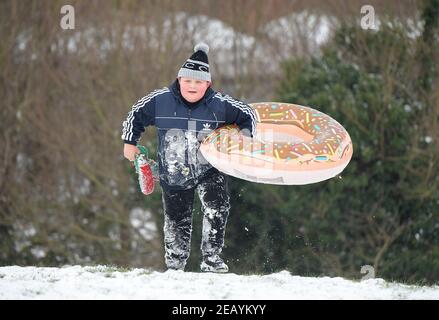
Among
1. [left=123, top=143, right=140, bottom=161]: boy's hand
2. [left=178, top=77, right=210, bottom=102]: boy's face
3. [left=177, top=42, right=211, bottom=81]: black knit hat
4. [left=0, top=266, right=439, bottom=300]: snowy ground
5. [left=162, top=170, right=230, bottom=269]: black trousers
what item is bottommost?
[left=0, top=266, right=439, bottom=300]: snowy ground

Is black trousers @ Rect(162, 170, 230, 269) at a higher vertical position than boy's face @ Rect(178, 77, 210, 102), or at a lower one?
lower

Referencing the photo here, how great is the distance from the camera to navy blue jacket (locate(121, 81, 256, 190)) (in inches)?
280

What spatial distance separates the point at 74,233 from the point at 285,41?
5.01 metres

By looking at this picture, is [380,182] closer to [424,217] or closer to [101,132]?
[424,217]

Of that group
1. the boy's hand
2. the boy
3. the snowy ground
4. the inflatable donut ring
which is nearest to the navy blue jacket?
the boy

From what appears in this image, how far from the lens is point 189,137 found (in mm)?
7129

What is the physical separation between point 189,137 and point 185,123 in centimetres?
12

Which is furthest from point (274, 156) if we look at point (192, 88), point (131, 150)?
point (131, 150)

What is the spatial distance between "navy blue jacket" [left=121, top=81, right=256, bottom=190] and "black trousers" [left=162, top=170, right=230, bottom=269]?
0.32 feet

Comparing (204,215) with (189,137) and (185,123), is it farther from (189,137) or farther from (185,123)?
(185,123)

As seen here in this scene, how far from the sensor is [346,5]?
13930 mm

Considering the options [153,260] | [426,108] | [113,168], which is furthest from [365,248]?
[113,168]

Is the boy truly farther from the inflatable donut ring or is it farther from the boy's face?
the inflatable donut ring

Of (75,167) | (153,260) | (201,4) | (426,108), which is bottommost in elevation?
(153,260)
